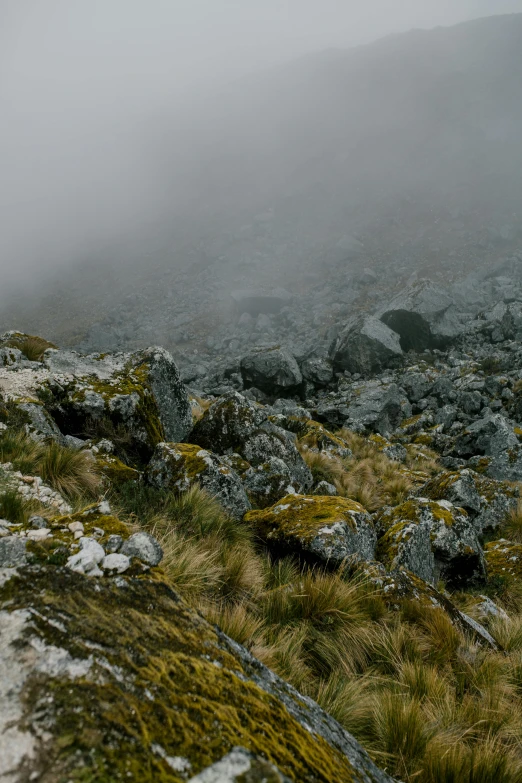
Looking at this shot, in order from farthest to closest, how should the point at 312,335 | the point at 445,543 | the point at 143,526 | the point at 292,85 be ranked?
the point at 292,85
the point at 312,335
the point at 445,543
the point at 143,526

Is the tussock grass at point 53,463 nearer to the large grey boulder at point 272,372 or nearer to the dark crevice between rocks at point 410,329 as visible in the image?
the large grey boulder at point 272,372

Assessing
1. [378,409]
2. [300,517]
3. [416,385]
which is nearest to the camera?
[300,517]

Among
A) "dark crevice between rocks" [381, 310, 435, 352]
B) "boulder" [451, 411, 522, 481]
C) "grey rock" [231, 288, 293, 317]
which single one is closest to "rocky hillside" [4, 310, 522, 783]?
"boulder" [451, 411, 522, 481]

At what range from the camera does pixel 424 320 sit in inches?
1230

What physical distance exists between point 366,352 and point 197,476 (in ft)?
79.3

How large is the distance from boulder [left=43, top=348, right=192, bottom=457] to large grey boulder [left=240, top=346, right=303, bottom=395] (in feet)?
52.8

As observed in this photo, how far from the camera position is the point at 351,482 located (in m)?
10.4

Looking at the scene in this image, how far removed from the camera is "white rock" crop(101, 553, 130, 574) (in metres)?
2.31

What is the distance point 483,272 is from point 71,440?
5054 centimetres

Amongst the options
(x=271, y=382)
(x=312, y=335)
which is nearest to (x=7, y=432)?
(x=271, y=382)

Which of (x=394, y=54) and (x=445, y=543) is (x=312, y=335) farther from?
(x=394, y=54)

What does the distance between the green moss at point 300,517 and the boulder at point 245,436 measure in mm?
2470

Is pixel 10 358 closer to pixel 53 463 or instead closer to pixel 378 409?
pixel 53 463

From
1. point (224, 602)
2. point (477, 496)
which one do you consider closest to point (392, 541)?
point (224, 602)
